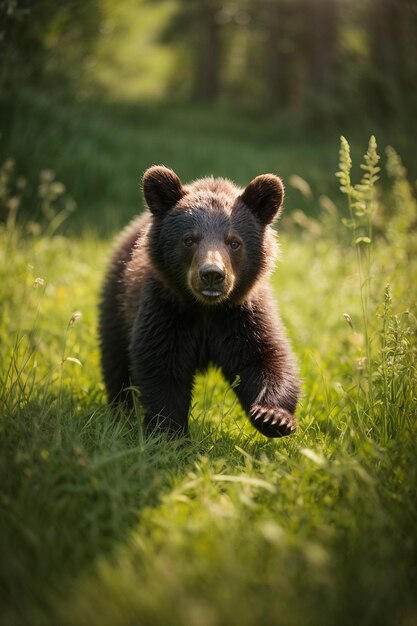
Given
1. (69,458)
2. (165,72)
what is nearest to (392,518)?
(69,458)

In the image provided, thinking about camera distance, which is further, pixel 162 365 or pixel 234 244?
pixel 234 244

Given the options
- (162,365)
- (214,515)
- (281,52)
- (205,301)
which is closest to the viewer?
(214,515)

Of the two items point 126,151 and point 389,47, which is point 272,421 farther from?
point 389,47

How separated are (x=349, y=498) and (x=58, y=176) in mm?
7960

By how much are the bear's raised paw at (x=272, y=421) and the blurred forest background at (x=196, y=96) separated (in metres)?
3.40

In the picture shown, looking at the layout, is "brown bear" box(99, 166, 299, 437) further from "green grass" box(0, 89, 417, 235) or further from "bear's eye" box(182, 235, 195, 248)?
"green grass" box(0, 89, 417, 235)

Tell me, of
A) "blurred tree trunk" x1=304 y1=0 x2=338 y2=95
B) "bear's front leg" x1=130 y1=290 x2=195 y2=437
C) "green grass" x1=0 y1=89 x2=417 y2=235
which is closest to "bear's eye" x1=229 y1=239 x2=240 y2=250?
"bear's front leg" x1=130 y1=290 x2=195 y2=437

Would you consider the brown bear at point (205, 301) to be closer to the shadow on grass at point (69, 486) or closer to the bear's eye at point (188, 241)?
the bear's eye at point (188, 241)

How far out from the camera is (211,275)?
3162 mm

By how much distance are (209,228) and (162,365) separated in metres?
0.85

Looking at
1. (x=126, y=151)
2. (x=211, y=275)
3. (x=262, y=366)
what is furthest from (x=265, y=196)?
(x=126, y=151)

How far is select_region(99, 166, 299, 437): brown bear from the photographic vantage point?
10.8 ft

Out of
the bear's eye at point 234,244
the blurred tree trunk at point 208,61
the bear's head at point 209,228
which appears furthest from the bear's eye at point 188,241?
the blurred tree trunk at point 208,61

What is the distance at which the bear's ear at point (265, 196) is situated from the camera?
11.8 ft
